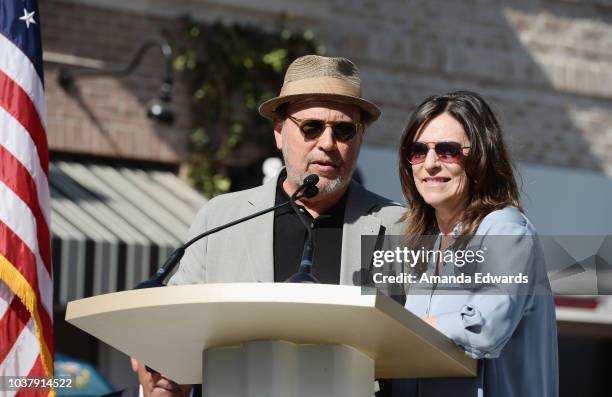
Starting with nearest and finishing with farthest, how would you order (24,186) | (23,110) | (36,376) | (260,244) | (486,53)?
1. (260,244)
2. (36,376)
3. (24,186)
4. (23,110)
5. (486,53)

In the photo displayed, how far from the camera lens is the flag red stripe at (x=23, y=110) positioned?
17.4ft

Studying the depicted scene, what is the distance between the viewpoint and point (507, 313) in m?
3.22

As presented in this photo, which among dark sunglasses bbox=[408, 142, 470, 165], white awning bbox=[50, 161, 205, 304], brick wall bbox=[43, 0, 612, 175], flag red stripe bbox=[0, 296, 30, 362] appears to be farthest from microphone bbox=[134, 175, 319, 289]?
brick wall bbox=[43, 0, 612, 175]

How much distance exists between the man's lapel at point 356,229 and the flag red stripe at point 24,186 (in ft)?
4.63

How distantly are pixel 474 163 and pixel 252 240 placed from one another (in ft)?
3.26

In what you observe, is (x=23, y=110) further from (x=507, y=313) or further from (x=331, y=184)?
→ (x=507, y=313)

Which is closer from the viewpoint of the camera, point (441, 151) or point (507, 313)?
point (507, 313)

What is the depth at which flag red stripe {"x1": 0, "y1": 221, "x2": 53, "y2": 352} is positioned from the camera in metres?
5.00

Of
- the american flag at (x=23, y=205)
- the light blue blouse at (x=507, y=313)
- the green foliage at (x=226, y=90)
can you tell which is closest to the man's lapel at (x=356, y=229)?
the light blue blouse at (x=507, y=313)

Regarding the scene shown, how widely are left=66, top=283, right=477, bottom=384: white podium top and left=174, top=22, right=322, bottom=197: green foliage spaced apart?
26.4 feet

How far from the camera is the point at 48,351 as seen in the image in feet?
16.3

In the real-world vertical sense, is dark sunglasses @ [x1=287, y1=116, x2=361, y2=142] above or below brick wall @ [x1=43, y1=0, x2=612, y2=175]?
below

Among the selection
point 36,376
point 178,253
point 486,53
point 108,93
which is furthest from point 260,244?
point 486,53

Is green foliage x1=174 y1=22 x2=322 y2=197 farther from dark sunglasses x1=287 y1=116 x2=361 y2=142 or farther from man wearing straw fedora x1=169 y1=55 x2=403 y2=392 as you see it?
dark sunglasses x1=287 y1=116 x2=361 y2=142
